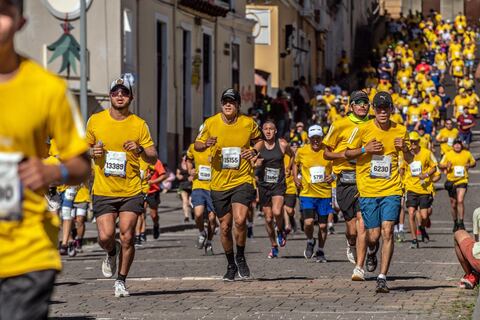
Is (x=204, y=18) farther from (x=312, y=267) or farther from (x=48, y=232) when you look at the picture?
(x=48, y=232)

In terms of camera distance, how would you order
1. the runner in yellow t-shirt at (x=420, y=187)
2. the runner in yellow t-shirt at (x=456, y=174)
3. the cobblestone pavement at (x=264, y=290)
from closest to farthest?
the cobblestone pavement at (x=264, y=290)
the runner in yellow t-shirt at (x=420, y=187)
the runner in yellow t-shirt at (x=456, y=174)

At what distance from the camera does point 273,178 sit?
22297 millimetres

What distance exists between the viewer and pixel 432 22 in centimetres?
7912

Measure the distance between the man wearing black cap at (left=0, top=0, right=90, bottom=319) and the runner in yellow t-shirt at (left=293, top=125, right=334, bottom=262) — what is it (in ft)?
45.8

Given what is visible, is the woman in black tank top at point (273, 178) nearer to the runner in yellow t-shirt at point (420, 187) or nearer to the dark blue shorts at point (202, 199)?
the dark blue shorts at point (202, 199)

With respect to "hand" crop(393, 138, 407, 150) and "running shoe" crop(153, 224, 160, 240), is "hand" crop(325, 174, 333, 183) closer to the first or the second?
"running shoe" crop(153, 224, 160, 240)

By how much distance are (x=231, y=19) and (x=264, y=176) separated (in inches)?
1064

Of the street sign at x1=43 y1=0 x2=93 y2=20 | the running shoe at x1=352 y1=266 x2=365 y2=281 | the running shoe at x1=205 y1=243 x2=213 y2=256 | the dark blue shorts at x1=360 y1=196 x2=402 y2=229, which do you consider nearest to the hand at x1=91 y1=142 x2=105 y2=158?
the dark blue shorts at x1=360 y1=196 x2=402 y2=229

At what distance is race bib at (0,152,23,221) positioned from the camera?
237 inches

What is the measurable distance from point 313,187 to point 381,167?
6.10 metres

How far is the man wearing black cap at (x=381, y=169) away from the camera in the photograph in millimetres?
15016

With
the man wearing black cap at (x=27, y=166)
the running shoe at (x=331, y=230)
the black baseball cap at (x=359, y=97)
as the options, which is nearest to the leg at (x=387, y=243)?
the black baseball cap at (x=359, y=97)

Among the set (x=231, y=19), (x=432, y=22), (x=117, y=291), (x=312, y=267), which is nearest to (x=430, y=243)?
(x=312, y=267)

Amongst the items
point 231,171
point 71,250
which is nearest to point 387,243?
point 231,171
